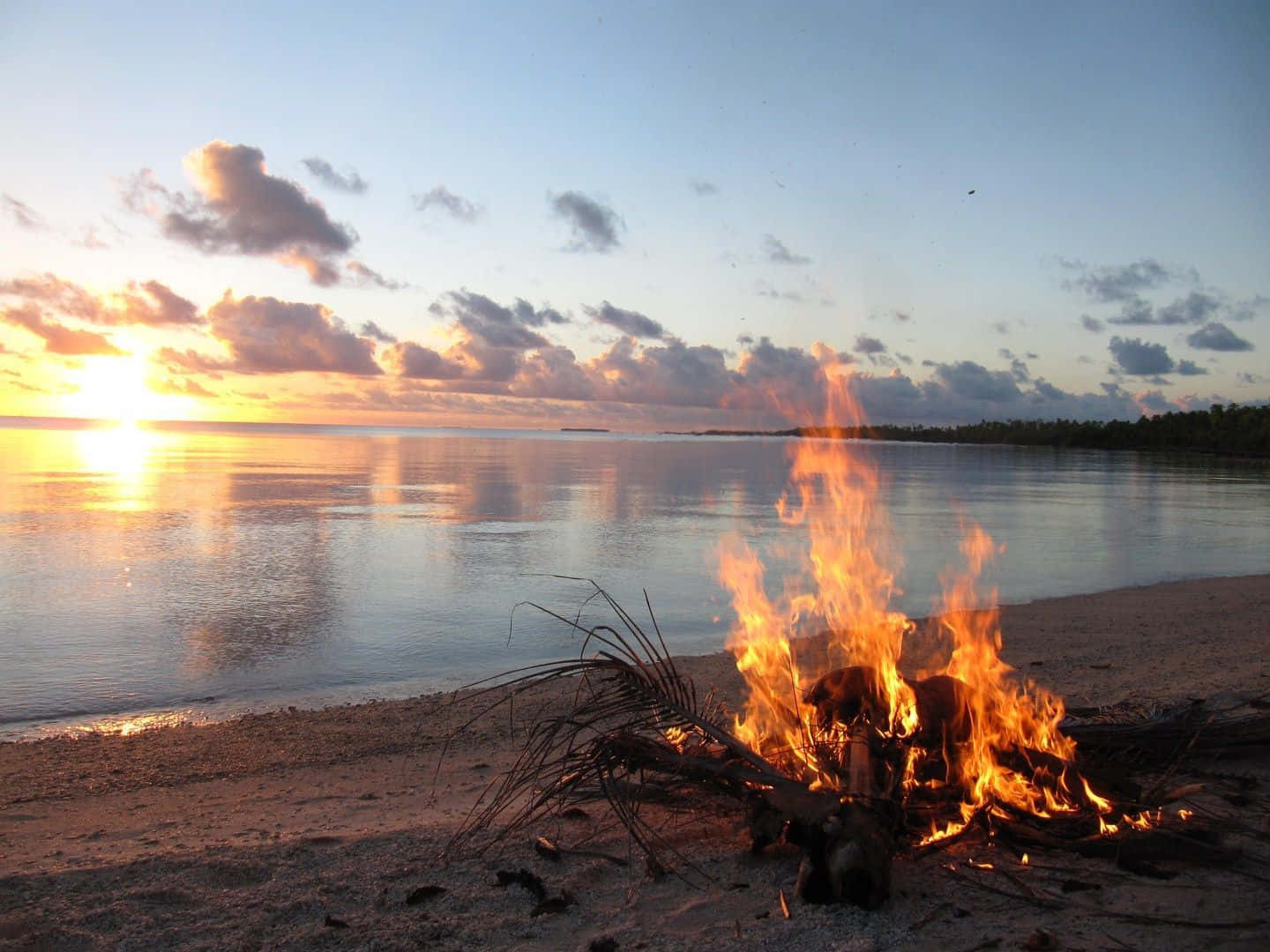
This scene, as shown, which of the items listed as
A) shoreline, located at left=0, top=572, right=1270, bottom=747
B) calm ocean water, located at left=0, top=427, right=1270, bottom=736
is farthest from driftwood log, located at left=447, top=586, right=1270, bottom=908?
calm ocean water, located at left=0, top=427, right=1270, bottom=736

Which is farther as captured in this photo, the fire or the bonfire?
the fire

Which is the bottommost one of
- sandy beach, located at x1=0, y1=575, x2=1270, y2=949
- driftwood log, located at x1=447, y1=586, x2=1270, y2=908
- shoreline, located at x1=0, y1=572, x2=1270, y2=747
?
shoreline, located at x1=0, y1=572, x2=1270, y2=747

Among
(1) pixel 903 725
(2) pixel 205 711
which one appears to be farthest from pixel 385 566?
(1) pixel 903 725

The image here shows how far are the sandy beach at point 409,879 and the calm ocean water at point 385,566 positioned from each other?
2.53 meters

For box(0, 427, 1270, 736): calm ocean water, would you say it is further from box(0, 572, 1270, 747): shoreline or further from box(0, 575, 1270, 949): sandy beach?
box(0, 575, 1270, 949): sandy beach

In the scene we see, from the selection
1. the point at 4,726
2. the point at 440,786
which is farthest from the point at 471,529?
the point at 440,786

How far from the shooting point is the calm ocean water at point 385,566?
1011 centimetres

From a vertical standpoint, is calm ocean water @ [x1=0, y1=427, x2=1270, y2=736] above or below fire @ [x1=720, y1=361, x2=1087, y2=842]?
below

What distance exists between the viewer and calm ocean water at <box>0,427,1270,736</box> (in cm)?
1011

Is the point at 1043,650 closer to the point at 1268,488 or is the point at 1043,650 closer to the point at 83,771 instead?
the point at 83,771

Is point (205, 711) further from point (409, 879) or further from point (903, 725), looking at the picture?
point (903, 725)

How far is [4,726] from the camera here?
7.99m

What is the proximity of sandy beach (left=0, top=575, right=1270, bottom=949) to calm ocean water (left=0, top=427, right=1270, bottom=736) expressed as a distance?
2534mm

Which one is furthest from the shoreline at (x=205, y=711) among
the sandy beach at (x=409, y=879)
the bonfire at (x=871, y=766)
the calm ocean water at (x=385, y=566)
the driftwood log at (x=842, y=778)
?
the driftwood log at (x=842, y=778)
